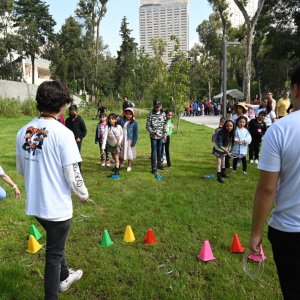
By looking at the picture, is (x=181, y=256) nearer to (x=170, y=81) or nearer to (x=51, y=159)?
(x=51, y=159)

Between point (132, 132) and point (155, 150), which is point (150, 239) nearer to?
point (155, 150)

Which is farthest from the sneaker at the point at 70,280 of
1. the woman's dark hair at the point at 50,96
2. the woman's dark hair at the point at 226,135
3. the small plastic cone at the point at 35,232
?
the woman's dark hair at the point at 226,135

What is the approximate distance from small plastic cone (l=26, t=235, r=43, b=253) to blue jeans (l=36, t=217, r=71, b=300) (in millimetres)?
1399

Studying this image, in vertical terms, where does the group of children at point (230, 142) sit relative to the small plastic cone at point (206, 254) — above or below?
above

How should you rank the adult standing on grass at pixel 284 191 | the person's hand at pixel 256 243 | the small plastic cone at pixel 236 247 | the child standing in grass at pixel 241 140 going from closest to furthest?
1. the adult standing on grass at pixel 284 191
2. the person's hand at pixel 256 243
3. the small plastic cone at pixel 236 247
4. the child standing in grass at pixel 241 140

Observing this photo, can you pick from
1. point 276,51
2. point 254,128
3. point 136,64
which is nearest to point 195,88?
point 136,64

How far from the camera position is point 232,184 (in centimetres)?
686

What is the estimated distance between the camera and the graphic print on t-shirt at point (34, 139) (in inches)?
93.7

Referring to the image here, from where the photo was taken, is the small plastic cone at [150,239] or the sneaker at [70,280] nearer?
the sneaker at [70,280]

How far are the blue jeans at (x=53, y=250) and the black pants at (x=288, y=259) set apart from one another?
156cm

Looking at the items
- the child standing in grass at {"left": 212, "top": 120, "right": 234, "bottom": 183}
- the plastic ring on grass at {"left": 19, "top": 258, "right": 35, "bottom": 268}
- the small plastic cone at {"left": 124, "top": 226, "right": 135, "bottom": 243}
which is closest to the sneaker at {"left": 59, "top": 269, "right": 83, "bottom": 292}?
the plastic ring on grass at {"left": 19, "top": 258, "right": 35, "bottom": 268}

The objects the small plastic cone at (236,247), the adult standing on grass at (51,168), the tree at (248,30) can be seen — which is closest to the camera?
the adult standing on grass at (51,168)

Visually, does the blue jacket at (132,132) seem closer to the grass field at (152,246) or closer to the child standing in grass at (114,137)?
the child standing in grass at (114,137)

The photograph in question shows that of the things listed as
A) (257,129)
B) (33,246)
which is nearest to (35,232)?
(33,246)
